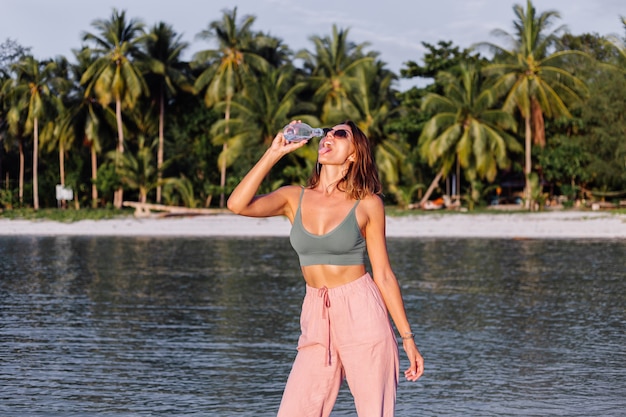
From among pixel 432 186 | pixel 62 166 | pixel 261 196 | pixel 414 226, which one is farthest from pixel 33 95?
pixel 261 196

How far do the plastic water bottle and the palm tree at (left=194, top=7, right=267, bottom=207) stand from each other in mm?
44218

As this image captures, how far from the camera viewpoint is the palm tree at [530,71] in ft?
145

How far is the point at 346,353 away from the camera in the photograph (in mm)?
3883

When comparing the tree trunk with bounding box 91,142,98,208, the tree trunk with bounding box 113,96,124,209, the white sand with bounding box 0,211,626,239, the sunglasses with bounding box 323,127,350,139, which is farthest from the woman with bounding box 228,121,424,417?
the tree trunk with bounding box 91,142,98,208

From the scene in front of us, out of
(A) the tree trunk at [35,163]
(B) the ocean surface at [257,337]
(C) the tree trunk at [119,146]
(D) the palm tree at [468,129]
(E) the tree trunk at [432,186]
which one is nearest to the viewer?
(B) the ocean surface at [257,337]

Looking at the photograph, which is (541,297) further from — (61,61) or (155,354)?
(61,61)

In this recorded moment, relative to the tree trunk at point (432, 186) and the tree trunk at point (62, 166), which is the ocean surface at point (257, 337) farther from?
the tree trunk at point (62, 166)

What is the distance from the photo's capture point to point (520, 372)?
8.14 m

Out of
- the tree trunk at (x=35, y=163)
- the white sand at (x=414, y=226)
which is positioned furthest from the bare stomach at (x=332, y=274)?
the tree trunk at (x=35, y=163)

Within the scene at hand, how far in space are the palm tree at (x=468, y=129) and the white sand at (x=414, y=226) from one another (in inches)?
145

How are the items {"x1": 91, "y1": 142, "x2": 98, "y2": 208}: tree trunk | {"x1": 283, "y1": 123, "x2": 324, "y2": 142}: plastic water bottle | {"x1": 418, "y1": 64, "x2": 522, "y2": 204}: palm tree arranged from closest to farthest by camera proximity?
1. {"x1": 283, "y1": 123, "x2": 324, "y2": 142}: plastic water bottle
2. {"x1": 418, "y1": 64, "x2": 522, "y2": 204}: palm tree
3. {"x1": 91, "y1": 142, "x2": 98, "y2": 208}: tree trunk

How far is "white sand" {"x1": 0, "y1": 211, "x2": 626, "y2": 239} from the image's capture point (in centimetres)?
3369

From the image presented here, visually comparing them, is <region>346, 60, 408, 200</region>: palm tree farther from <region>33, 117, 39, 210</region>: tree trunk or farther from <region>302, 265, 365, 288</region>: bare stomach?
<region>302, 265, 365, 288</region>: bare stomach

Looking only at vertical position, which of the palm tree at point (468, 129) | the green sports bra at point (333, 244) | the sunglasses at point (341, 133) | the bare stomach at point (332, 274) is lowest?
the bare stomach at point (332, 274)
